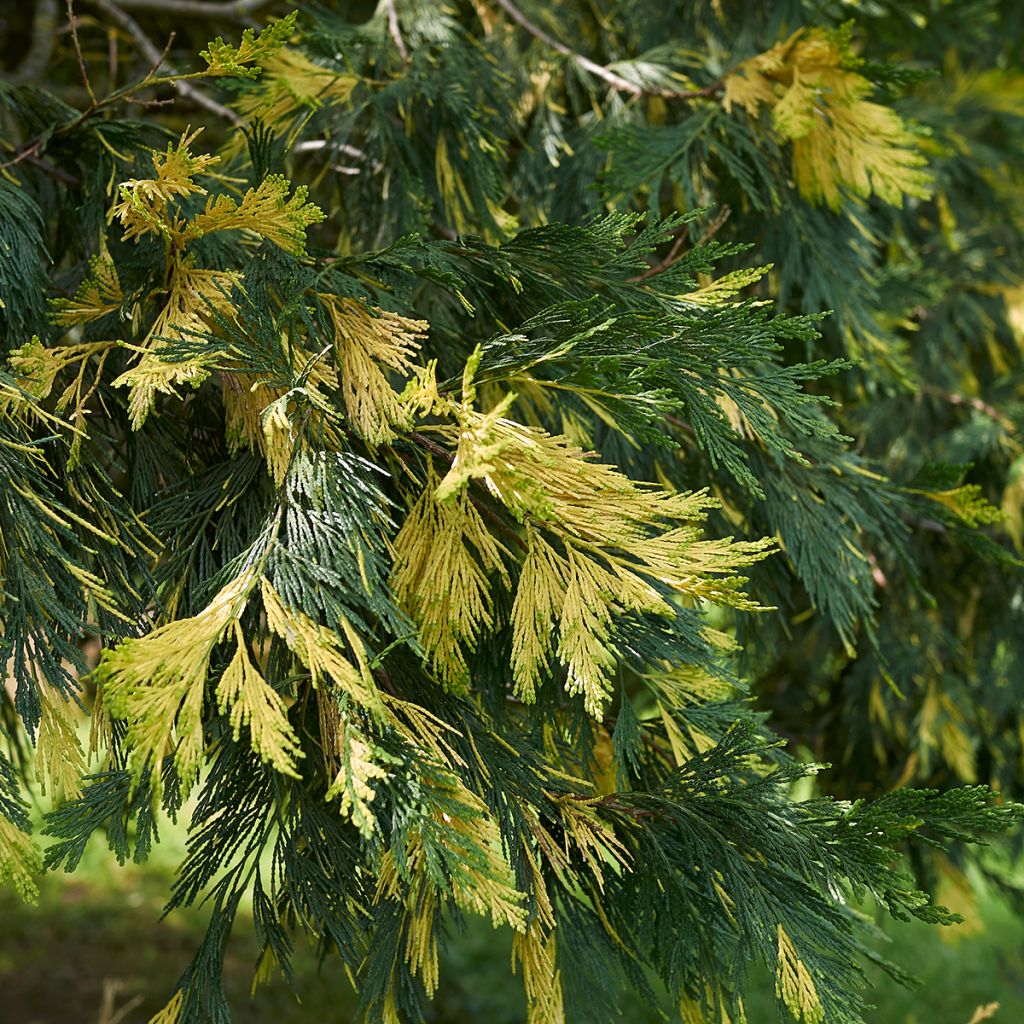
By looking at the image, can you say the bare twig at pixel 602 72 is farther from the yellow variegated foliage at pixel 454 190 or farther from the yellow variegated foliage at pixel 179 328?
the yellow variegated foliage at pixel 179 328

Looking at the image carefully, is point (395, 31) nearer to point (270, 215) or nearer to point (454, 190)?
point (454, 190)

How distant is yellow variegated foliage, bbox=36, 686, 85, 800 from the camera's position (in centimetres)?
135

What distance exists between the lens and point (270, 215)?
4.82 ft

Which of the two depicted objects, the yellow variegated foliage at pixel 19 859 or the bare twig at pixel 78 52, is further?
the bare twig at pixel 78 52

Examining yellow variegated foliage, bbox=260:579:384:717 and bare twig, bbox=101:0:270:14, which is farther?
bare twig, bbox=101:0:270:14

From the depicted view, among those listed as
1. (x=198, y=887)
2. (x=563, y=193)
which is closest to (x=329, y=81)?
(x=563, y=193)

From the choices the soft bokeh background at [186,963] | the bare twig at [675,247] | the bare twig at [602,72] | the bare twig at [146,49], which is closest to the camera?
the bare twig at [675,247]

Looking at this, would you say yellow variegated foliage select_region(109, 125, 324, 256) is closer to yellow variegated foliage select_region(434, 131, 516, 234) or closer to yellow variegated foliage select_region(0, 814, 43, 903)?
yellow variegated foliage select_region(434, 131, 516, 234)

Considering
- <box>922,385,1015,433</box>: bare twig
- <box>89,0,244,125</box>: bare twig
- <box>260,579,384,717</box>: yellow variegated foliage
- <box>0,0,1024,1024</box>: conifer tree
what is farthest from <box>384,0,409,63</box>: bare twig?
<box>922,385,1015,433</box>: bare twig

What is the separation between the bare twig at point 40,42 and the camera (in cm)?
284

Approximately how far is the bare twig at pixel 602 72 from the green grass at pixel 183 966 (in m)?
4.38

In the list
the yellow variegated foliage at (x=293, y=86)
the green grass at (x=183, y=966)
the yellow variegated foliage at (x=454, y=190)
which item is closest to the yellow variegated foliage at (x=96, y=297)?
the yellow variegated foliage at (x=293, y=86)

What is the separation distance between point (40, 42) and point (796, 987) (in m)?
3.09

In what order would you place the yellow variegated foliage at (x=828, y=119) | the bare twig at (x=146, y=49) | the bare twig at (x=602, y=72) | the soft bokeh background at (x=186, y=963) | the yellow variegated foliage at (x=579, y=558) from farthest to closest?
the soft bokeh background at (x=186, y=963) → the bare twig at (x=146, y=49) → the bare twig at (x=602, y=72) → the yellow variegated foliage at (x=828, y=119) → the yellow variegated foliage at (x=579, y=558)
